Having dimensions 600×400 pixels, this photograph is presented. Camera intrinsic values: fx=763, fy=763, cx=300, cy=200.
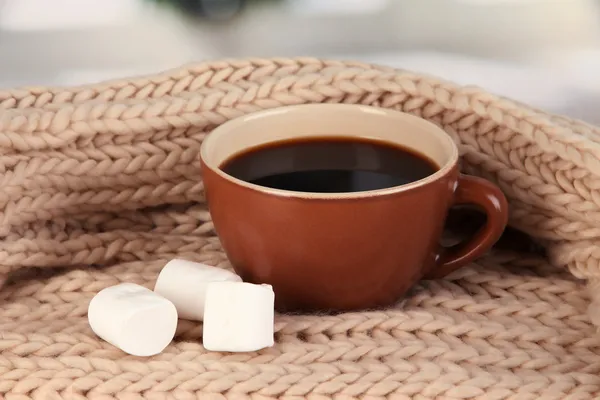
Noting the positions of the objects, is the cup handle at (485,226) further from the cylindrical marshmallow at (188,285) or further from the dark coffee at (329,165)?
the cylindrical marshmallow at (188,285)

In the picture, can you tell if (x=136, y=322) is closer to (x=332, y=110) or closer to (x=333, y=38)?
(x=332, y=110)

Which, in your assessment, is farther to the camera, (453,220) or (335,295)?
(453,220)

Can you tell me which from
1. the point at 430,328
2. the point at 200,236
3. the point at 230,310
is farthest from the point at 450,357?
the point at 200,236

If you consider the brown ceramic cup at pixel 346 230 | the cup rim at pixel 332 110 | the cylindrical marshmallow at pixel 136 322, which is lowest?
the cylindrical marshmallow at pixel 136 322

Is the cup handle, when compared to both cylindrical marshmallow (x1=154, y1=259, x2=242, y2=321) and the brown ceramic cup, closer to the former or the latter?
the brown ceramic cup

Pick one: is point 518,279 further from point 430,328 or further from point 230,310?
point 230,310

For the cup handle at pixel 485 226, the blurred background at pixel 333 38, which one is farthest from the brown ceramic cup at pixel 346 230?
the blurred background at pixel 333 38

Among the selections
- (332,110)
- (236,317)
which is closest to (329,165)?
(332,110)
